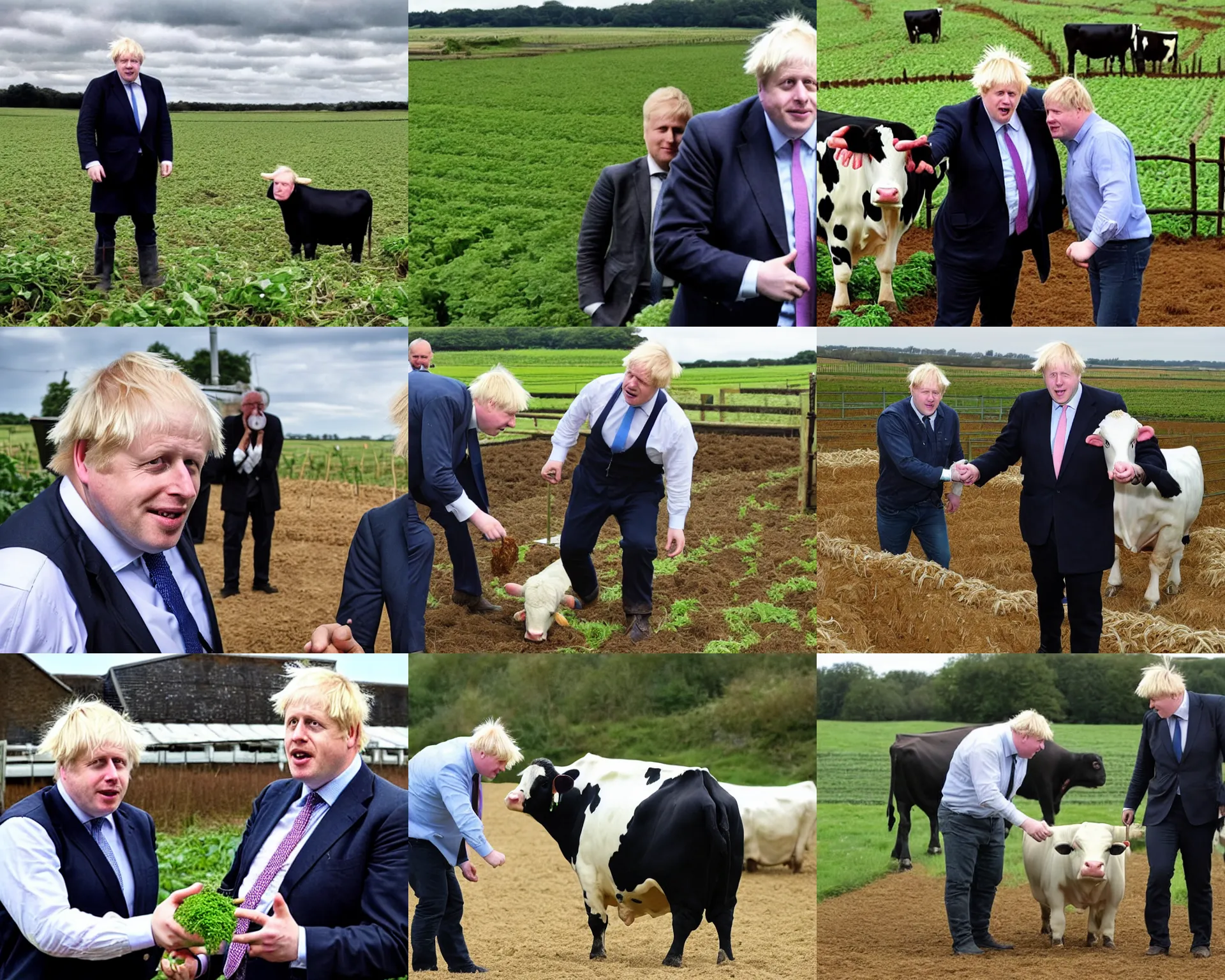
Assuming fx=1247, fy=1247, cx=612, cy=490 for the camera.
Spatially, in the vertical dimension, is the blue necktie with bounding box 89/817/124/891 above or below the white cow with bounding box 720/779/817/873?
above

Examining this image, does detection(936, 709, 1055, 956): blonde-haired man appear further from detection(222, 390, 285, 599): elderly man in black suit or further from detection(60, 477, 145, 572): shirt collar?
detection(60, 477, 145, 572): shirt collar

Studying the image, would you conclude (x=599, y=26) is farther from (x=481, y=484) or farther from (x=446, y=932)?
(x=446, y=932)

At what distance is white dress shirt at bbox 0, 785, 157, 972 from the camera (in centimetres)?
556

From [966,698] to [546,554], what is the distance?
2749 millimetres

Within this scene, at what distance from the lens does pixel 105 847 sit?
5.88m

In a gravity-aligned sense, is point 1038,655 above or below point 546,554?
below

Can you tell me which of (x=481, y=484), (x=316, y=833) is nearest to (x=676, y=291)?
(x=481, y=484)

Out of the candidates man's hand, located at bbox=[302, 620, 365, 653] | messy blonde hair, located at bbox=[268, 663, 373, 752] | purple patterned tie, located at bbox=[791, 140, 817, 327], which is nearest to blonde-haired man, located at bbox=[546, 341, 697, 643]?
purple patterned tie, located at bbox=[791, 140, 817, 327]

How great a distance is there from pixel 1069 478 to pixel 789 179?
240 cm

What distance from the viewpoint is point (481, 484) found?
763cm

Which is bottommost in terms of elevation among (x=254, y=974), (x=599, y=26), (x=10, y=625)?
(x=254, y=974)

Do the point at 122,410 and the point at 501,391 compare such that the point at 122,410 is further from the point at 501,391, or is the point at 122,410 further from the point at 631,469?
the point at 631,469

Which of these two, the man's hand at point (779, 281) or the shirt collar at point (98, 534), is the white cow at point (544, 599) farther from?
the shirt collar at point (98, 534)

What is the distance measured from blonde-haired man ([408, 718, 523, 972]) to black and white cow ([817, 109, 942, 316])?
3628 mm
